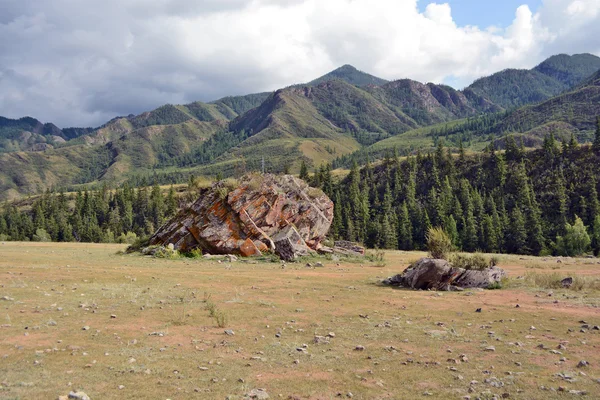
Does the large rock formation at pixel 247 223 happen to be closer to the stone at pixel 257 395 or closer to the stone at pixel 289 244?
the stone at pixel 289 244

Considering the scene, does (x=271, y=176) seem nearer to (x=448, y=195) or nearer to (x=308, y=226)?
(x=308, y=226)

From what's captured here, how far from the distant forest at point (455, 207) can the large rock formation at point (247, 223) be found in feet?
119

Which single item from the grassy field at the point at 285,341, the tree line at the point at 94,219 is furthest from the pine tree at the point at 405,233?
the grassy field at the point at 285,341

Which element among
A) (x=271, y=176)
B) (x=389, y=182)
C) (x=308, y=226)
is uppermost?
(x=389, y=182)

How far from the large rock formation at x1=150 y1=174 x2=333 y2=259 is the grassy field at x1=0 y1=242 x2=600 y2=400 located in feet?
51.5

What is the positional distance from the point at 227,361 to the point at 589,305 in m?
16.3

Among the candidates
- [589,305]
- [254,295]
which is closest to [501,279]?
[589,305]

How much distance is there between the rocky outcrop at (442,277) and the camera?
22016 millimetres

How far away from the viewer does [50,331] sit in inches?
456

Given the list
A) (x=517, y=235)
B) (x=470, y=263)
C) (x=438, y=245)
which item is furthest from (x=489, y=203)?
(x=438, y=245)

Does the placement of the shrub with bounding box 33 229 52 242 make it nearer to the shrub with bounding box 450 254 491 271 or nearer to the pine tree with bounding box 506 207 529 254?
the shrub with bounding box 450 254 491 271

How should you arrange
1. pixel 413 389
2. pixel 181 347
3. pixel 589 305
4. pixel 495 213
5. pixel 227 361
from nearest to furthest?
pixel 413 389 < pixel 227 361 < pixel 181 347 < pixel 589 305 < pixel 495 213

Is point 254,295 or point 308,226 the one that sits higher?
point 308,226

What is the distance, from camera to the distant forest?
87.1 metres
